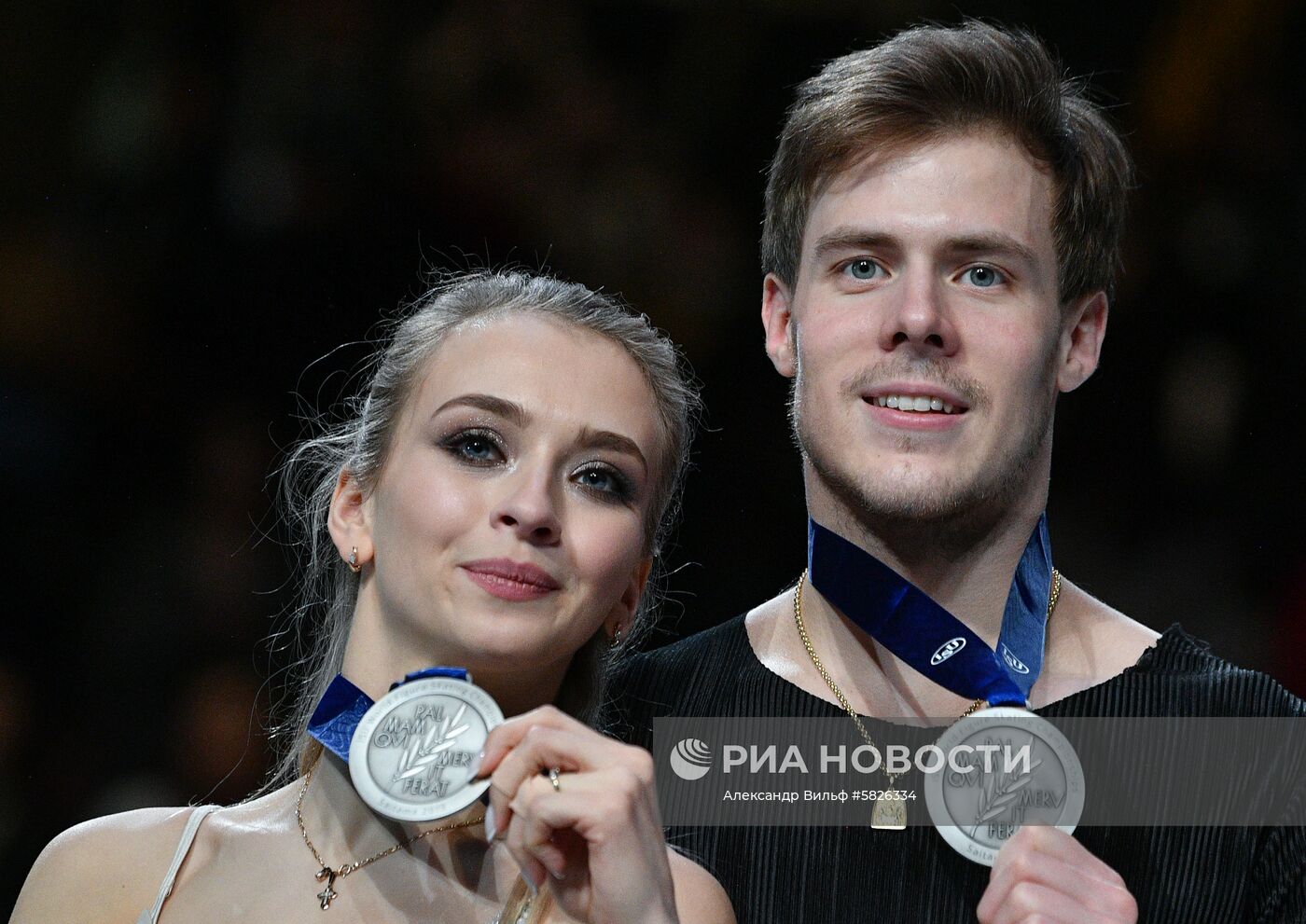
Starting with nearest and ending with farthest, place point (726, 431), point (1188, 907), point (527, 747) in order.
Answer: point (527, 747), point (1188, 907), point (726, 431)

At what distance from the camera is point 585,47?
159 inches

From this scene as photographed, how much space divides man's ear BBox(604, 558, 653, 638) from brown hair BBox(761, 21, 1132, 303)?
0.69m

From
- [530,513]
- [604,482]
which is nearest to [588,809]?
[530,513]

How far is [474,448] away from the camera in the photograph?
92.1 inches

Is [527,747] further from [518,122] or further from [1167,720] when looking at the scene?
[518,122]

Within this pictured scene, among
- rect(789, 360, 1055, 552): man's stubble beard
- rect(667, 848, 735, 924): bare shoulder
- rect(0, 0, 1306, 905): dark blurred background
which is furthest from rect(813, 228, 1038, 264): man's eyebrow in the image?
rect(0, 0, 1306, 905): dark blurred background

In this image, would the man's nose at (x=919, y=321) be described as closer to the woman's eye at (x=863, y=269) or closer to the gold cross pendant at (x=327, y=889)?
the woman's eye at (x=863, y=269)

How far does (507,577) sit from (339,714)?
Answer: 30 cm

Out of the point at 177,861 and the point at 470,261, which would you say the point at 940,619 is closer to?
the point at 177,861

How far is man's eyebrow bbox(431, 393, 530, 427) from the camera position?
231cm

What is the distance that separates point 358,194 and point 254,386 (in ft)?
1.80

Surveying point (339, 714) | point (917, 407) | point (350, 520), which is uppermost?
point (917, 407)

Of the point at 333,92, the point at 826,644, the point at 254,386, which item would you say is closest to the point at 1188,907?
the point at 826,644

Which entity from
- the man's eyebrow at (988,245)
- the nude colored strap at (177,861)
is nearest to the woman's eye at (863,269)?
the man's eyebrow at (988,245)
